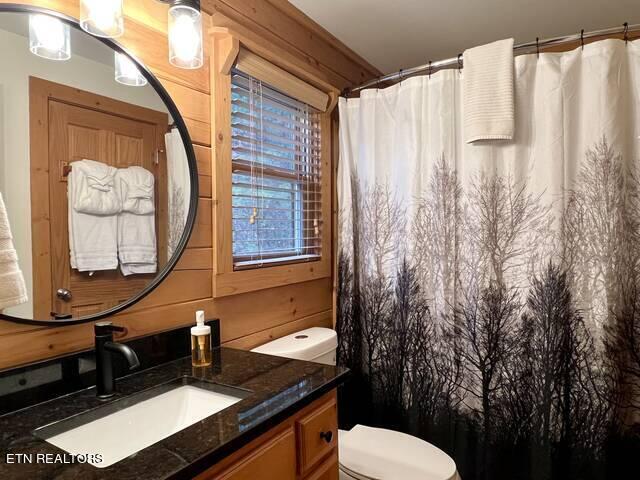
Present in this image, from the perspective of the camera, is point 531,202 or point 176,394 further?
point 531,202

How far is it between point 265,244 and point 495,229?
97 centimetres

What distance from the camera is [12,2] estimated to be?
1.03 m

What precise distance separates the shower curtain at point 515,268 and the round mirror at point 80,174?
1.02 meters

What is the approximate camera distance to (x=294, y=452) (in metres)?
1.04

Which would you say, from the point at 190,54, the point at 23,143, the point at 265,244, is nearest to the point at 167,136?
the point at 190,54

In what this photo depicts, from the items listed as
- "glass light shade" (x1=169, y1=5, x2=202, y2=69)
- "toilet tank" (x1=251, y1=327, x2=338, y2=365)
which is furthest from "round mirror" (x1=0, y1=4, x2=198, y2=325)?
"toilet tank" (x1=251, y1=327, x2=338, y2=365)

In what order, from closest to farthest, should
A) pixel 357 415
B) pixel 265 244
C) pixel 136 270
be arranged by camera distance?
pixel 136 270 < pixel 265 244 < pixel 357 415

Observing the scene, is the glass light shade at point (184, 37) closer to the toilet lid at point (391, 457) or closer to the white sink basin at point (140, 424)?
the white sink basin at point (140, 424)

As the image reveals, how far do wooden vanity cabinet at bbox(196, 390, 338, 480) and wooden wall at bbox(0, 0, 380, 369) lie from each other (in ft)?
1.92

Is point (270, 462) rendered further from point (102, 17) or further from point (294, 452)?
point (102, 17)

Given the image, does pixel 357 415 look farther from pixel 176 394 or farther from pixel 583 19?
pixel 583 19

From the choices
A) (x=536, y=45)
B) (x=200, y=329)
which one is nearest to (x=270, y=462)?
(x=200, y=329)

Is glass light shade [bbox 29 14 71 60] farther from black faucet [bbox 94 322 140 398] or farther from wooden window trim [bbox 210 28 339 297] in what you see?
black faucet [bbox 94 322 140 398]

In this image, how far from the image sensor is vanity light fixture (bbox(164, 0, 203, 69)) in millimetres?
1271
